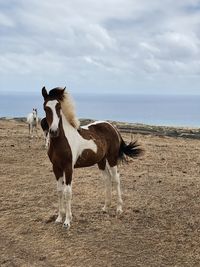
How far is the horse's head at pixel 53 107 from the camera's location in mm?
8594

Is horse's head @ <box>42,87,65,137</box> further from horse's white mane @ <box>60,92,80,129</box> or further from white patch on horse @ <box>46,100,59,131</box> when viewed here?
horse's white mane @ <box>60,92,80,129</box>

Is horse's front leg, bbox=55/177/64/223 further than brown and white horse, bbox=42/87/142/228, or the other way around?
horse's front leg, bbox=55/177/64/223

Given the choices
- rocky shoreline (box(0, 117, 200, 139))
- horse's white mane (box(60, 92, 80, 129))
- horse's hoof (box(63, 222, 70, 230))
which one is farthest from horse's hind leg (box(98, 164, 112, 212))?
rocky shoreline (box(0, 117, 200, 139))

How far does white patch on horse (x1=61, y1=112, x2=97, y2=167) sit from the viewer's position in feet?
29.8

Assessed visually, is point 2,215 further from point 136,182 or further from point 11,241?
point 136,182

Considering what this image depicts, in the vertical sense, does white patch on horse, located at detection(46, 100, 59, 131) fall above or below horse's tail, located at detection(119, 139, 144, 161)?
above

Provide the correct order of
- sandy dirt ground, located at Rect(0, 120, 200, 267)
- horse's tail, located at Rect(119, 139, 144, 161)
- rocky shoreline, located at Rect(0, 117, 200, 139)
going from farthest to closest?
rocky shoreline, located at Rect(0, 117, 200, 139) → horse's tail, located at Rect(119, 139, 144, 161) → sandy dirt ground, located at Rect(0, 120, 200, 267)

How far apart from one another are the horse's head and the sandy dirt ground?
2.02m

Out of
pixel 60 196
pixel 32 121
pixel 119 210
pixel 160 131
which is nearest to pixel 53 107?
pixel 60 196

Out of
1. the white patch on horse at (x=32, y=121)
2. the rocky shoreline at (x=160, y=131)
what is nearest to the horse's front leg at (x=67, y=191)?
the white patch on horse at (x=32, y=121)

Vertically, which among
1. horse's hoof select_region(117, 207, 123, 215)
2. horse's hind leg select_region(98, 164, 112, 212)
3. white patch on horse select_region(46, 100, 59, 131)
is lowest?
horse's hoof select_region(117, 207, 123, 215)

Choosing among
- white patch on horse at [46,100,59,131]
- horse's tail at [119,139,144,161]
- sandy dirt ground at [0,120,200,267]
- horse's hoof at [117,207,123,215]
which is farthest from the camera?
horse's tail at [119,139,144,161]

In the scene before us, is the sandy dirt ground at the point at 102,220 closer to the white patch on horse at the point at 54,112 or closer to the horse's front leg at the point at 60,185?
the horse's front leg at the point at 60,185

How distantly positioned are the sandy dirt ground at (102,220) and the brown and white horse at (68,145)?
56 cm
